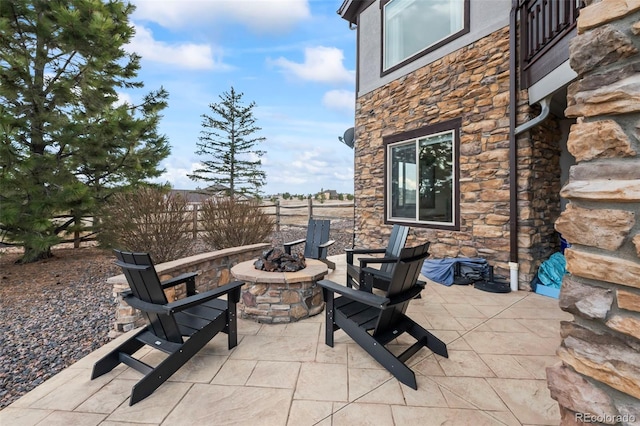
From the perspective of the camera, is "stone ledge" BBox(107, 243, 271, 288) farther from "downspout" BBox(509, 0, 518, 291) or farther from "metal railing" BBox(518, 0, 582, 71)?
"metal railing" BBox(518, 0, 582, 71)

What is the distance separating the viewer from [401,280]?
204 centimetres

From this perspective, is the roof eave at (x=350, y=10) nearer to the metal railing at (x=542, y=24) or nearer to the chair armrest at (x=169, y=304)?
the metal railing at (x=542, y=24)

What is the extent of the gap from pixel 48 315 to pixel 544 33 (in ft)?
22.5

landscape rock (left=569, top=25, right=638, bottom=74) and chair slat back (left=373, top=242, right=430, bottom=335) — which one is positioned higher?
landscape rock (left=569, top=25, right=638, bottom=74)

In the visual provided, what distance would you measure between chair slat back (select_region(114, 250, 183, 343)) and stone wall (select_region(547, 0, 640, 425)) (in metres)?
2.09

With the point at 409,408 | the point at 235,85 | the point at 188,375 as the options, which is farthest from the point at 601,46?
the point at 235,85

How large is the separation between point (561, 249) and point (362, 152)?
12.4 feet

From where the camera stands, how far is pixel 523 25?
12.5 ft

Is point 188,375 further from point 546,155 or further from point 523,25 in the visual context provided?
point 523,25

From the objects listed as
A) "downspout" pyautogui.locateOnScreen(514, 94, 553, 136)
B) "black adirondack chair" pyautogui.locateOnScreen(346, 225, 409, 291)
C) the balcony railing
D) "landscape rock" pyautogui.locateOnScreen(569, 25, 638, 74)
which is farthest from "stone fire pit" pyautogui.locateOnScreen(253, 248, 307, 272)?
the balcony railing

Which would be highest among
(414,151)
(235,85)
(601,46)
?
(235,85)

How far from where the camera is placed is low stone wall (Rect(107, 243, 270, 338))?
280 centimetres

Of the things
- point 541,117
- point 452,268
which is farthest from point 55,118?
point 541,117

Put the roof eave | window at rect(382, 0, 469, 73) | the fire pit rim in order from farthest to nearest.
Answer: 1. the roof eave
2. window at rect(382, 0, 469, 73)
3. the fire pit rim
